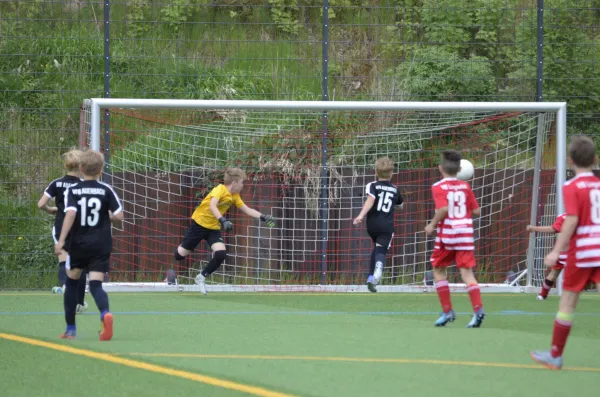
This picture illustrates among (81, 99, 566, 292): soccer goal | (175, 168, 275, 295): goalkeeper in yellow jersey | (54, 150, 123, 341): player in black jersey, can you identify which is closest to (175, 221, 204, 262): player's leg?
(175, 168, 275, 295): goalkeeper in yellow jersey

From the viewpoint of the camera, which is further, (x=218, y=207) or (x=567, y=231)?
(x=218, y=207)

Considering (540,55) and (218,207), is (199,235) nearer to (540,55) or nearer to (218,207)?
(218,207)

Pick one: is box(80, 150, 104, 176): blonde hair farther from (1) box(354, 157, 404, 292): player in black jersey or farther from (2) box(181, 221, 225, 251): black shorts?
(1) box(354, 157, 404, 292): player in black jersey

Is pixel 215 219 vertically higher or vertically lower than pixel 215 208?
lower

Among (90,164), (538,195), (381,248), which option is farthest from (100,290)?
(538,195)

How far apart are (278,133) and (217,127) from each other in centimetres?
95

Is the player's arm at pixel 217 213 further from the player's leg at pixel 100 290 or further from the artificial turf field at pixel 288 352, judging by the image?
the player's leg at pixel 100 290

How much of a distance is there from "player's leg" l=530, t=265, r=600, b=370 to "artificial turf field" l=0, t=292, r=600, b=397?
0.13 metres

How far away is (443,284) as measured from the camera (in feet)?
29.6

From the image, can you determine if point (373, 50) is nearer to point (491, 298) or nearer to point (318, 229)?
point (318, 229)

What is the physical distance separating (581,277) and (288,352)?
89.8 inches

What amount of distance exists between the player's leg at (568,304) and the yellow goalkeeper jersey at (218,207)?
20.9 feet

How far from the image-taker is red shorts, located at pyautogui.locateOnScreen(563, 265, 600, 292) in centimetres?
660

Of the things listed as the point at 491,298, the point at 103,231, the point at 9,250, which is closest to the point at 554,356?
the point at 103,231
